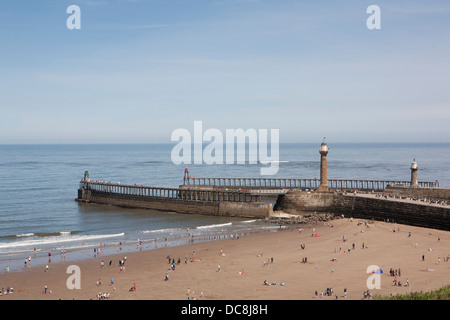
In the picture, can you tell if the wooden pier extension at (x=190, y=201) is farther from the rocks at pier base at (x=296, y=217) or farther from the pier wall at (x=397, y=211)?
the pier wall at (x=397, y=211)

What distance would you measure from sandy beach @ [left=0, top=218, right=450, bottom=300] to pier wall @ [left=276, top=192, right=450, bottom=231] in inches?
67.8

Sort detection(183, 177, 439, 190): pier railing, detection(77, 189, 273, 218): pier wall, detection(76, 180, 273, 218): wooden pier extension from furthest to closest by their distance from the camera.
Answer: detection(183, 177, 439, 190): pier railing, detection(76, 180, 273, 218): wooden pier extension, detection(77, 189, 273, 218): pier wall

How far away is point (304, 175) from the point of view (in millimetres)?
131375

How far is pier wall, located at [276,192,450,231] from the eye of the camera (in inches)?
1885

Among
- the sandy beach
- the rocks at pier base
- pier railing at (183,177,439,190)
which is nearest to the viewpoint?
the sandy beach

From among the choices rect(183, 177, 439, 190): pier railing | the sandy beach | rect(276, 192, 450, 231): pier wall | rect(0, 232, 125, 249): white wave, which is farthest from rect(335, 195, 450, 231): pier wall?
rect(0, 232, 125, 249): white wave

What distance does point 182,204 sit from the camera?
67.2 metres

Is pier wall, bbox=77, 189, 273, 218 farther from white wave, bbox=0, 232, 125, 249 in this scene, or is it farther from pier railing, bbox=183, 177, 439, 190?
white wave, bbox=0, 232, 125, 249

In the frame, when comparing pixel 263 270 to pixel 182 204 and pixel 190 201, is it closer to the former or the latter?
pixel 190 201

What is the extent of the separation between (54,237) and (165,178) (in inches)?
2925

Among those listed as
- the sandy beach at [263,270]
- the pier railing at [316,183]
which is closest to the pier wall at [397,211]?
the sandy beach at [263,270]

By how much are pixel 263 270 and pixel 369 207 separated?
24688 mm

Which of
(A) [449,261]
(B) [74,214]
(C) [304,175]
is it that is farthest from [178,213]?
(C) [304,175]
